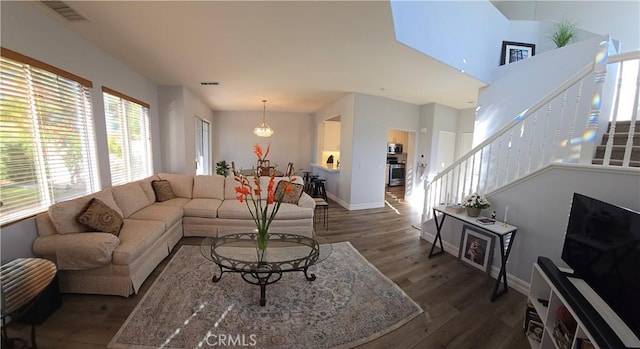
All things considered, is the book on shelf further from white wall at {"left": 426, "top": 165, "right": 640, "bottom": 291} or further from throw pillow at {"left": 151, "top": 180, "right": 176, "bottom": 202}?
throw pillow at {"left": 151, "top": 180, "right": 176, "bottom": 202}

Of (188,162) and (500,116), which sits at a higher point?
(500,116)

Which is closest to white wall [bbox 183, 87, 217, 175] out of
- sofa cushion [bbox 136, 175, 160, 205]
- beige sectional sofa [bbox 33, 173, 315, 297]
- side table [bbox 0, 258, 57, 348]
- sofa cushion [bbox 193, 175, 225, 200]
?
beige sectional sofa [bbox 33, 173, 315, 297]

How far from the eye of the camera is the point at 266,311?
78.3 inches

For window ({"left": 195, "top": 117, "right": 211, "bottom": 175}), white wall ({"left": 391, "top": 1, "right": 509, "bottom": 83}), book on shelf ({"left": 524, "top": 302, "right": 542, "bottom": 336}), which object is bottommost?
book on shelf ({"left": 524, "top": 302, "right": 542, "bottom": 336})

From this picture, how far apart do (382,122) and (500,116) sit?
222cm

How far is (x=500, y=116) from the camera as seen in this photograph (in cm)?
398

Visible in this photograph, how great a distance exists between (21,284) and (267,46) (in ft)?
9.76

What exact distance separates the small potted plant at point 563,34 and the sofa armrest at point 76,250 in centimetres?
655

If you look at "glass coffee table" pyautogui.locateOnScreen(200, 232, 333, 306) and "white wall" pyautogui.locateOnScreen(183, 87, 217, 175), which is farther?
"white wall" pyautogui.locateOnScreen(183, 87, 217, 175)

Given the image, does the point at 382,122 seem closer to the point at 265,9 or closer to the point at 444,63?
the point at 444,63

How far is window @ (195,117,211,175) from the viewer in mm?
6239

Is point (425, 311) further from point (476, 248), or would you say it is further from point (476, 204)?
point (476, 204)

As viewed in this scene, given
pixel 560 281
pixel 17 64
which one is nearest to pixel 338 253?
pixel 560 281

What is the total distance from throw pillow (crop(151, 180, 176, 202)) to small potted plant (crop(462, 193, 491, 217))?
4.44m
